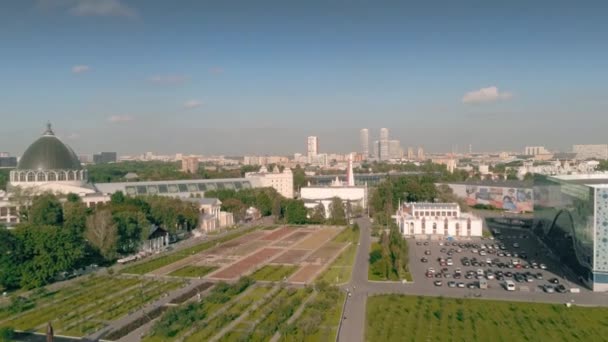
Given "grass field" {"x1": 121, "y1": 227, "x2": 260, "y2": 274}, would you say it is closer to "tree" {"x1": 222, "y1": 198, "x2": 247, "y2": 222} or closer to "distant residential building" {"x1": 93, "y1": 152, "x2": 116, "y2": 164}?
"tree" {"x1": 222, "y1": 198, "x2": 247, "y2": 222}

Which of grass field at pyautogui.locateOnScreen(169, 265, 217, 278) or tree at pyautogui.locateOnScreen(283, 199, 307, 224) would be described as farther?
tree at pyautogui.locateOnScreen(283, 199, 307, 224)

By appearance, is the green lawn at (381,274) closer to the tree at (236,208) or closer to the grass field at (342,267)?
the grass field at (342,267)

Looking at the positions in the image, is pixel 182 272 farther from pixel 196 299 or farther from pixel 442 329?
pixel 442 329

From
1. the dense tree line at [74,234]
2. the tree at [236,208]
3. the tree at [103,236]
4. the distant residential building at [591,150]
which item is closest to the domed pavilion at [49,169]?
the dense tree line at [74,234]

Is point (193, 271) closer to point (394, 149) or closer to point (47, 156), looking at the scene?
point (47, 156)

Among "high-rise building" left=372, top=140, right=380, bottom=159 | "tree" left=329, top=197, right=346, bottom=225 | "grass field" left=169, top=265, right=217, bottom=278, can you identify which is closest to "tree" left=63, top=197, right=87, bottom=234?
"grass field" left=169, top=265, right=217, bottom=278

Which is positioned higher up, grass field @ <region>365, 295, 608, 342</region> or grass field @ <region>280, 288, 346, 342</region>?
grass field @ <region>280, 288, 346, 342</region>

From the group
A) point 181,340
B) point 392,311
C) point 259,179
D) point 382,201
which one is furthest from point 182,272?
point 259,179

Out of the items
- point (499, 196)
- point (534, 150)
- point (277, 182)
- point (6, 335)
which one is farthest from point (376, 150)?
point (6, 335)
